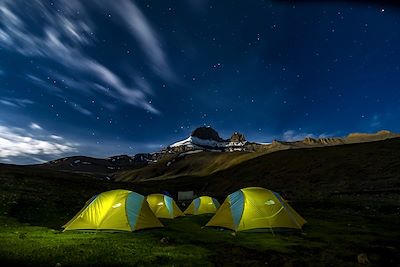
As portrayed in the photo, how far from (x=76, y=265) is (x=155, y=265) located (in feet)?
8.01

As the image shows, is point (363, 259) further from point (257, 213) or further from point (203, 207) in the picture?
point (203, 207)

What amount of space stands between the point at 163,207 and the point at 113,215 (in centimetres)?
985

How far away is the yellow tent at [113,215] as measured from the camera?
1572 centimetres

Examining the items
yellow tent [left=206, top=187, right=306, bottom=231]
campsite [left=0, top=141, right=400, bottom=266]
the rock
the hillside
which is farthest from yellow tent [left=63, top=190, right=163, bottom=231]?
the hillside

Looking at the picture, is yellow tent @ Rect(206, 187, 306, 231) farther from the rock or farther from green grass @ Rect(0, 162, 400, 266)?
the rock

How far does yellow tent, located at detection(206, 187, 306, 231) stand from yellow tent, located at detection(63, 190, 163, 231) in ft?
14.8

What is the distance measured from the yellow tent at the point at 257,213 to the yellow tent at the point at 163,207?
932 cm

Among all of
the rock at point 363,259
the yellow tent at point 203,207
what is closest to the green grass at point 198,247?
the rock at point 363,259

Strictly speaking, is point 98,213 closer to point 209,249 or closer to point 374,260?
point 209,249

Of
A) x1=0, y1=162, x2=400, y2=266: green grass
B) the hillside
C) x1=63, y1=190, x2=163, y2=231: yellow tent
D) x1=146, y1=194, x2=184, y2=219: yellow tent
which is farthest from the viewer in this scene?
the hillside

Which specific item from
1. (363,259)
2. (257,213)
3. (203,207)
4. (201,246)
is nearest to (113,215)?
(201,246)

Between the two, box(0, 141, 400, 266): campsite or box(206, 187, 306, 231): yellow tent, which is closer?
box(0, 141, 400, 266): campsite

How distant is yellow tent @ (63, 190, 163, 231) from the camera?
15719mm

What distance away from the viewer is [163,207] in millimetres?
25547
